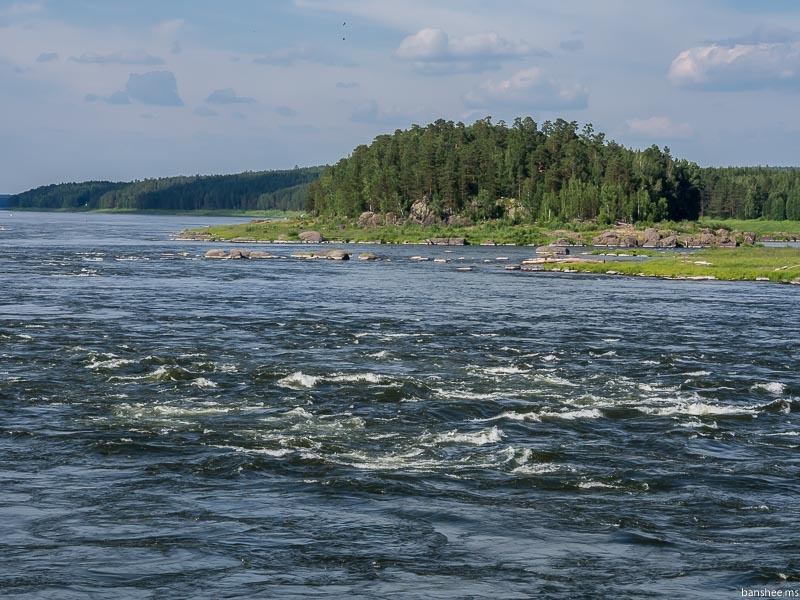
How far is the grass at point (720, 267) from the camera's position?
94.6 meters

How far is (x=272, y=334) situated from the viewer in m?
53.5

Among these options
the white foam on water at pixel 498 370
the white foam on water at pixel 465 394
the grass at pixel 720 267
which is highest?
the grass at pixel 720 267

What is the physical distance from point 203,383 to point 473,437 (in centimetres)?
1286

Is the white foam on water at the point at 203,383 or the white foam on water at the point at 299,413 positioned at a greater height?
the white foam on water at the point at 203,383

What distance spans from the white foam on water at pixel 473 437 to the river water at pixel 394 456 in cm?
14

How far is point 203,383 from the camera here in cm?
3875

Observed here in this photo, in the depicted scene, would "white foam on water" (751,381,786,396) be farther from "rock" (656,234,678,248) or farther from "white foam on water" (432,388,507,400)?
"rock" (656,234,678,248)

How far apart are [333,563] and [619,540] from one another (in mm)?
6242

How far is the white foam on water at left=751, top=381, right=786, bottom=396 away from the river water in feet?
0.51

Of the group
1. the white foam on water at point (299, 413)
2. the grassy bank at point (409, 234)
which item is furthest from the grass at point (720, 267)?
the white foam on water at point (299, 413)

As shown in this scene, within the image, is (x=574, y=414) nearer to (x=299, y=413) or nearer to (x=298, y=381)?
(x=299, y=413)

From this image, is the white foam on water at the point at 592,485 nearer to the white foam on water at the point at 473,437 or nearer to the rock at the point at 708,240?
the white foam on water at the point at 473,437

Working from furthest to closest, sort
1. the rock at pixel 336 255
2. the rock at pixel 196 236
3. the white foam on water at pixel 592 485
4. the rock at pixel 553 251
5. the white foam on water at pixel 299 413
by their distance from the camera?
1. the rock at pixel 196 236
2. the rock at pixel 553 251
3. the rock at pixel 336 255
4. the white foam on water at pixel 299 413
5. the white foam on water at pixel 592 485

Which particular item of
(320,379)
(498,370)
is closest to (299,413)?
(320,379)
